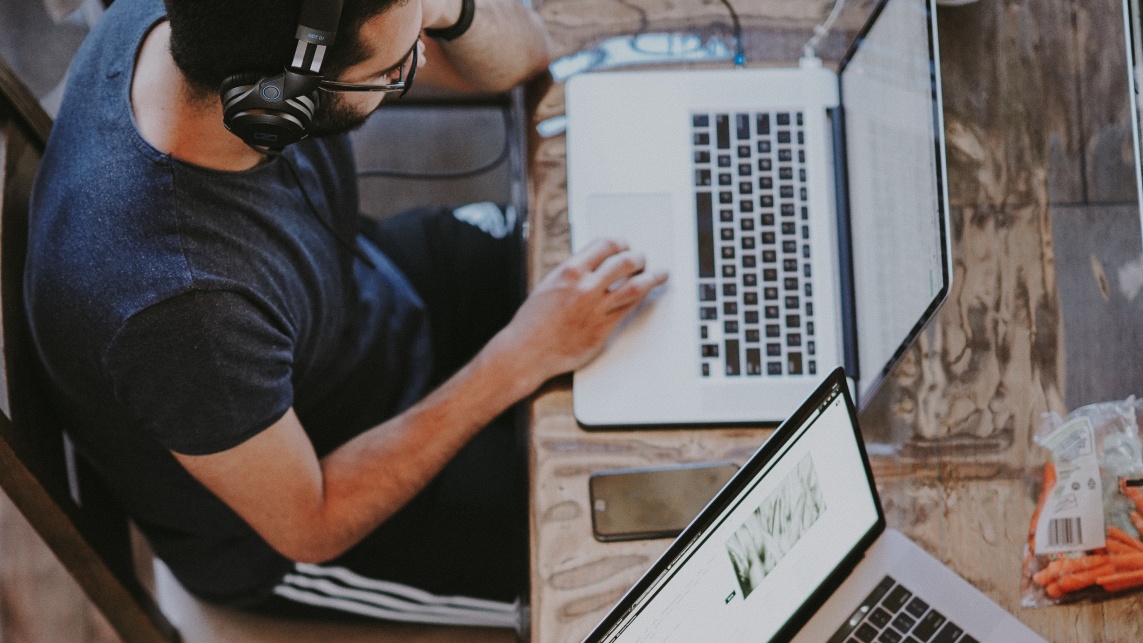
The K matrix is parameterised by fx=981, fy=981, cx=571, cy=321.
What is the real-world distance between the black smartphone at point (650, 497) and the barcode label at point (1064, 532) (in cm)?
31

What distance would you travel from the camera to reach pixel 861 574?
3.11ft

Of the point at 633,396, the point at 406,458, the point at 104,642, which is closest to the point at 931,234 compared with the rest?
the point at 633,396

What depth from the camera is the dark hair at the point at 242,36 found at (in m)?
0.74

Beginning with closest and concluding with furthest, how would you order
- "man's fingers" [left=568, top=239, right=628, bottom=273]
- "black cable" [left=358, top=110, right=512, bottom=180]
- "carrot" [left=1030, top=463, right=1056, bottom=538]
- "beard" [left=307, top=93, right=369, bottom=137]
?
"beard" [left=307, top=93, right=369, bottom=137] < "carrot" [left=1030, top=463, right=1056, bottom=538] < "man's fingers" [left=568, top=239, right=628, bottom=273] < "black cable" [left=358, top=110, right=512, bottom=180]

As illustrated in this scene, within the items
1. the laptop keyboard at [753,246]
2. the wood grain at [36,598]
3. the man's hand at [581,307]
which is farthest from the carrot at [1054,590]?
the wood grain at [36,598]

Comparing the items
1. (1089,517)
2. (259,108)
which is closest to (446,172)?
(259,108)

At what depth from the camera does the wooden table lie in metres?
0.98

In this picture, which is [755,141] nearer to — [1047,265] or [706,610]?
[1047,265]

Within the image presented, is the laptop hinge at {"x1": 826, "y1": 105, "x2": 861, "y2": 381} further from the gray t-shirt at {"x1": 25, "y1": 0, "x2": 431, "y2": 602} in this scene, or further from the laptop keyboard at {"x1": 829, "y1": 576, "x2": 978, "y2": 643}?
the gray t-shirt at {"x1": 25, "y1": 0, "x2": 431, "y2": 602}

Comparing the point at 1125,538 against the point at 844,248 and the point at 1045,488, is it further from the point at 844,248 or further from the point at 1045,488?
the point at 844,248

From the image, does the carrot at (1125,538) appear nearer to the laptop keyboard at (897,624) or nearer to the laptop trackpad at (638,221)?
the laptop keyboard at (897,624)

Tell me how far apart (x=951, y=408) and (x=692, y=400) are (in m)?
0.27

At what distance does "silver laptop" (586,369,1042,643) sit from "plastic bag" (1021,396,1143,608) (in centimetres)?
6

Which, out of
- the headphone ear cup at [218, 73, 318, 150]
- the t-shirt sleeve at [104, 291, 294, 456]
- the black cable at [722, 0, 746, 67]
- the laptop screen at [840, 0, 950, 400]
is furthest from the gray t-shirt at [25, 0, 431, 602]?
the laptop screen at [840, 0, 950, 400]
